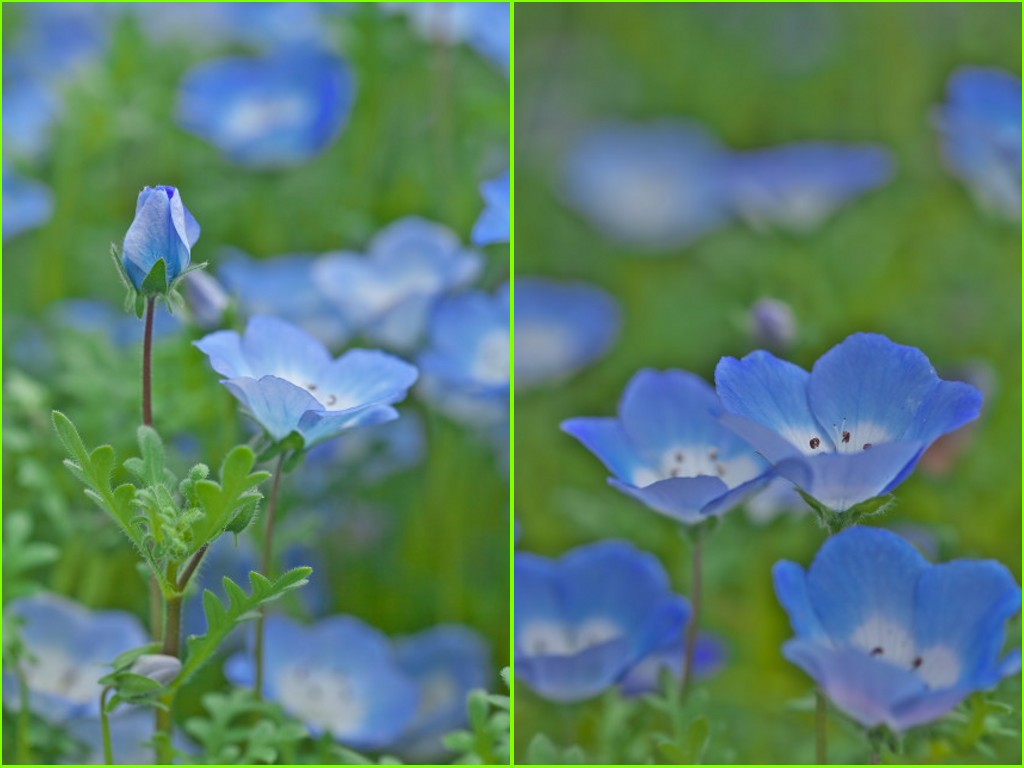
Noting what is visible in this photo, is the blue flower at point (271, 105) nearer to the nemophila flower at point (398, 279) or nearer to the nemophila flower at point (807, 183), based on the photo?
the nemophila flower at point (398, 279)

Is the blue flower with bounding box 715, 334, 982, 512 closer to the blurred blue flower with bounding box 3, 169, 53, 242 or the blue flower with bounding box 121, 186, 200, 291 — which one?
the blue flower with bounding box 121, 186, 200, 291

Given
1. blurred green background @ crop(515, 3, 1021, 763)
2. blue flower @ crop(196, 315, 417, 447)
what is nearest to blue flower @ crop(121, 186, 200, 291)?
blue flower @ crop(196, 315, 417, 447)

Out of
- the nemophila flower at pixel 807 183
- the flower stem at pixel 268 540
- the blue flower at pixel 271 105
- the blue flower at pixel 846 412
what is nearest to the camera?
the blue flower at pixel 846 412

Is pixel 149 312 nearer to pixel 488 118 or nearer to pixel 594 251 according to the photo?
pixel 488 118

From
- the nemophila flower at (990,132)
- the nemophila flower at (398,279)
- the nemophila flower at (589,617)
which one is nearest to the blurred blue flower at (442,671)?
the nemophila flower at (589,617)

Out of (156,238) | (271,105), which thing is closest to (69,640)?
(156,238)

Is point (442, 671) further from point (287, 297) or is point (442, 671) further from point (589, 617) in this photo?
point (287, 297)

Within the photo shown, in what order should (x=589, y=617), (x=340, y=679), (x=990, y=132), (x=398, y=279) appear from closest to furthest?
(x=589, y=617), (x=340, y=679), (x=398, y=279), (x=990, y=132)
